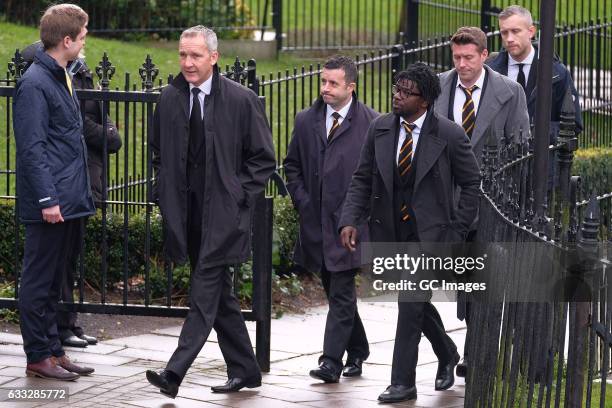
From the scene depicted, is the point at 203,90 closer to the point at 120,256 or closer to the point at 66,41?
the point at 66,41

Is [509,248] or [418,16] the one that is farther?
[418,16]

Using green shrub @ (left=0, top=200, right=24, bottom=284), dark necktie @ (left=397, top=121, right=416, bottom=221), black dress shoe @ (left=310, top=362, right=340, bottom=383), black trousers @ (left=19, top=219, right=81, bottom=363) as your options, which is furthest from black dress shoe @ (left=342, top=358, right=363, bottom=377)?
green shrub @ (left=0, top=200, right=24, bottom=284)

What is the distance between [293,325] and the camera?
920 centimetres

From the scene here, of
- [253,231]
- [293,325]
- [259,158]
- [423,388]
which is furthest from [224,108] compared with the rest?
[293,325]

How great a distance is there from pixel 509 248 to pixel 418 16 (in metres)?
12.3

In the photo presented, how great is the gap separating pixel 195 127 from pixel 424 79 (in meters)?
1.20

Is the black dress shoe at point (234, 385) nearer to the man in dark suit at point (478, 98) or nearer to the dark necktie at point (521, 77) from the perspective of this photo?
the man in dark suit at point (478, 98)

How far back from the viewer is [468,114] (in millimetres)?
8008

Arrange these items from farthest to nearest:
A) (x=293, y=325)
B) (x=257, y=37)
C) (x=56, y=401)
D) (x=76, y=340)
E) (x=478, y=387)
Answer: (x=257, y=37), (x=293, y=325), (x=76, y=340), (x=56, y=401), (x=478, y=387)

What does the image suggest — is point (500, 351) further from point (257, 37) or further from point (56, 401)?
point (257, 37)

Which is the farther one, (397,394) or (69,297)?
(69,297)

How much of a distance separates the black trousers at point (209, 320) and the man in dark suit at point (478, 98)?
1332 mm

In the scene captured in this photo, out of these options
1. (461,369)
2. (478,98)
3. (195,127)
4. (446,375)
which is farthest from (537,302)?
(478,98)

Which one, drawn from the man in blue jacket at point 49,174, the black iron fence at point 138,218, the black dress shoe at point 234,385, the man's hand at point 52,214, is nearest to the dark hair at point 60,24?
the man in blue jacket at point 49,174
